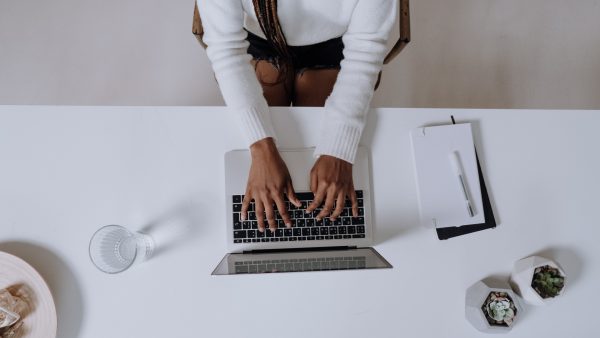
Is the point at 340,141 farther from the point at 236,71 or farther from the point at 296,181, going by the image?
the point at 236,71

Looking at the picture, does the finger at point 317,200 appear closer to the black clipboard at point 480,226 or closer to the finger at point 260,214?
the finger at point 260,214

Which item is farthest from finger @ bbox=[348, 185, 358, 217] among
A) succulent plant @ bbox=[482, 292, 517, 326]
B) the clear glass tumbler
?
the clear glass tumbler

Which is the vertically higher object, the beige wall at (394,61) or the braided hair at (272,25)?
the beige wall at (394,61)

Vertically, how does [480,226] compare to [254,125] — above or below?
below

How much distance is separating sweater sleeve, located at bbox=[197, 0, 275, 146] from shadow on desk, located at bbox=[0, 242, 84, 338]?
1.61ft

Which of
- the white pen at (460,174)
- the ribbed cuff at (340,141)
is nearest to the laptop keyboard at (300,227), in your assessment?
the ribbed cuff at (340,141)

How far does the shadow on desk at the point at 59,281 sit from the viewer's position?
79 centimetres

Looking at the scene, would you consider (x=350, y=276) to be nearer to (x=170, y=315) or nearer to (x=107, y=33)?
(x=170, y=315)

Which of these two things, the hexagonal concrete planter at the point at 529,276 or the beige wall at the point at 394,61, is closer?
the hexagonal concrete planter at the point at 529,276

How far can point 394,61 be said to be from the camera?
154cm

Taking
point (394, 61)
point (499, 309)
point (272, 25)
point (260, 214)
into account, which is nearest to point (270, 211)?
point (260, 214)

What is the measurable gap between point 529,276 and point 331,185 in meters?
0.47

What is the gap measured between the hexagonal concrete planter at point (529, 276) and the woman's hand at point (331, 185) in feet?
1.26

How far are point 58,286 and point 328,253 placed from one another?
587 mm
